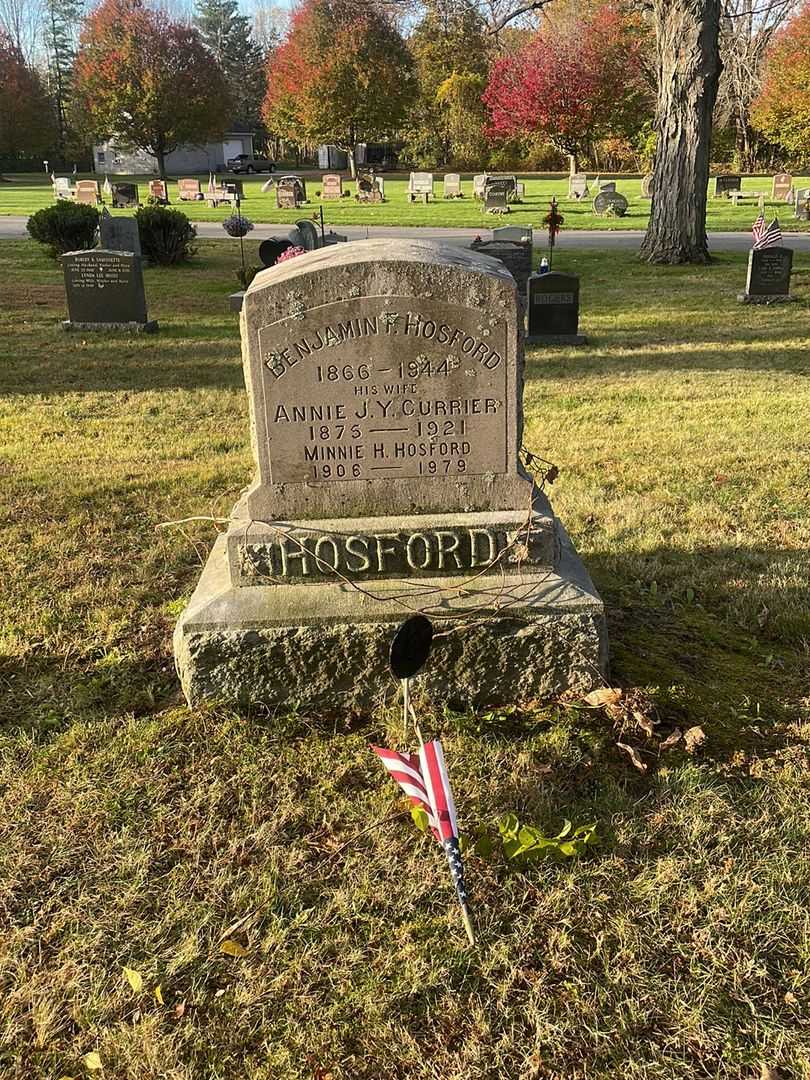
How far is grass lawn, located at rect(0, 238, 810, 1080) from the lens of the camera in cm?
219

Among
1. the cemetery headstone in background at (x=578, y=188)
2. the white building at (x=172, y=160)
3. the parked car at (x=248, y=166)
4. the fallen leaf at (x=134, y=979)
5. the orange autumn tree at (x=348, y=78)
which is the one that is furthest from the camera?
the parked car at (x=248, y=166)

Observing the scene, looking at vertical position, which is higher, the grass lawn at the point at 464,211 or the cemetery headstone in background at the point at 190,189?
the cemetery headstone in background at the point at 190,189

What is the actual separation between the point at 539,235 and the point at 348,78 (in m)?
31.1

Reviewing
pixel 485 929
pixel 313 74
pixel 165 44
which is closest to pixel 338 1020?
pixel 485 929

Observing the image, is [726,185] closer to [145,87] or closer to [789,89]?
[789,89]

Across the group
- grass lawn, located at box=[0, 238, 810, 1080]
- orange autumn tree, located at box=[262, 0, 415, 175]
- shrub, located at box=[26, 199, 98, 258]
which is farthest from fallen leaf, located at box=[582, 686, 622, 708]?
orange autumn tree, located at box=[262, 0, 415, 175]

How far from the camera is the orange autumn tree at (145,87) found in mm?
50844

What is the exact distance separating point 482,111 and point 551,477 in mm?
A: 52360

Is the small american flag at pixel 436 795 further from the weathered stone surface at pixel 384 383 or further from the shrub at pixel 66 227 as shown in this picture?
the shrub at pixel 66 227

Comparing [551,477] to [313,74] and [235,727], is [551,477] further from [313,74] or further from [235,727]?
[313,74]

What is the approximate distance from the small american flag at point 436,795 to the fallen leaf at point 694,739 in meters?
1.04

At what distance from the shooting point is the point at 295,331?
3254mm

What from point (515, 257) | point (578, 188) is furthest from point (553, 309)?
point (578, 188)

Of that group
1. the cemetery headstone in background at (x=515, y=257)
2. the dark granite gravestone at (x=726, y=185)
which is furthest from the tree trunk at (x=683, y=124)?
the dark granite gravestone at (x=726, y=185)
